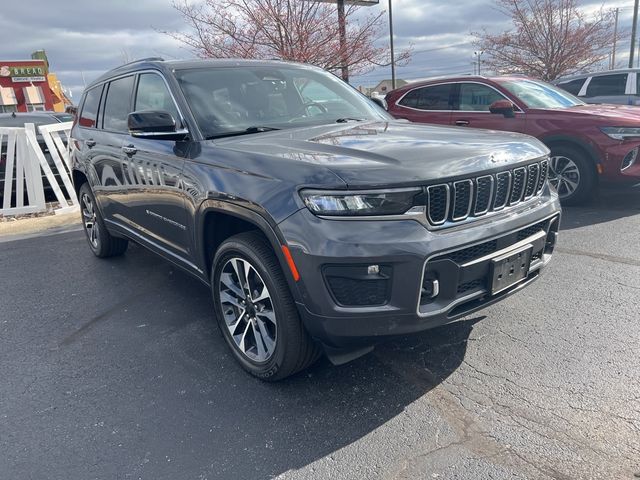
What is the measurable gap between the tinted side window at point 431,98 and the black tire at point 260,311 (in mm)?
5839

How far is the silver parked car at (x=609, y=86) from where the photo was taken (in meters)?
10.2

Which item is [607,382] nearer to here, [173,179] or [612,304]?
[612,304]

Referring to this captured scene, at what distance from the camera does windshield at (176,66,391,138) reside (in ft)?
10.9

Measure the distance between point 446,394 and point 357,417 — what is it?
522mm

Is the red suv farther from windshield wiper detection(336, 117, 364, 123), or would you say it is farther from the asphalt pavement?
windshield wiper detection(336, 117, 364, 123)

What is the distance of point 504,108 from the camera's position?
6.68 m

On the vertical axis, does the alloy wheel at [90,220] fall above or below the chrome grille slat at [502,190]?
below

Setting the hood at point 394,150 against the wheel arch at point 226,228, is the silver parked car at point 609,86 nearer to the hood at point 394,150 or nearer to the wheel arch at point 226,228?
the hood at point 394,150

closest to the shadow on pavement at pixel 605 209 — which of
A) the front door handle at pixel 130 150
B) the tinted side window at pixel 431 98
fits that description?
the tinted side window at pixel 431 98

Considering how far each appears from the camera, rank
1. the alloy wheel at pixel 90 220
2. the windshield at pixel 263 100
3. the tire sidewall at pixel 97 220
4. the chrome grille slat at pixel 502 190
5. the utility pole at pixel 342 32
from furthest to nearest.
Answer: the utility pole at pixel 342 32, the alloy wheel at pixel 90 220, the tire sidewall at pixel 97 220, the windshield at pixel 263 100, the chrome grille slat at pixel 502 190

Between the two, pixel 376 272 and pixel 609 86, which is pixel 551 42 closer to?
pixel 609 86

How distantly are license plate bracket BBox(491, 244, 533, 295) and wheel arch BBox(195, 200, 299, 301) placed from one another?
1013mm

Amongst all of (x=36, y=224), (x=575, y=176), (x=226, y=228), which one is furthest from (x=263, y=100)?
(x=36, y=224)

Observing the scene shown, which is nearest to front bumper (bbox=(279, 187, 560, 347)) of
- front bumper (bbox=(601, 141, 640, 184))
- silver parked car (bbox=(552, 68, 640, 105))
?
front bumper (bbox=(601, 141, 640, 184))
